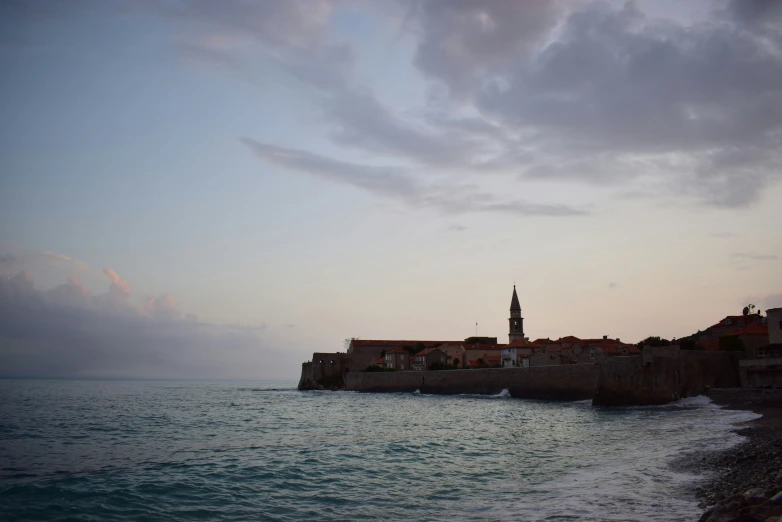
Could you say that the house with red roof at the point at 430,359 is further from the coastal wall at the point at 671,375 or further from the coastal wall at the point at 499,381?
the coastal wall at the point at 671,375

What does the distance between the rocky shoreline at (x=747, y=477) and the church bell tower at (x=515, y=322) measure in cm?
6296

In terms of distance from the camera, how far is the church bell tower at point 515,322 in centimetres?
8769

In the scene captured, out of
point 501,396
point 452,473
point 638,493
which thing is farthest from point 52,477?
point 501,396

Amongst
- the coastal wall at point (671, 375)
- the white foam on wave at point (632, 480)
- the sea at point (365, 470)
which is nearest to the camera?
the white foam on wave at point (632, 480)

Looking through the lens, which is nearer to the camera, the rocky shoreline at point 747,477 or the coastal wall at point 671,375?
the rocky shoreline at point 747,477

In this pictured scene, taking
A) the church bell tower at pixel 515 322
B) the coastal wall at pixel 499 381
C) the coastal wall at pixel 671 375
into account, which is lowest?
the coastal wall at pixel 499 381

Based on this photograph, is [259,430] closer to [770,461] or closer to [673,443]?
[673,443]

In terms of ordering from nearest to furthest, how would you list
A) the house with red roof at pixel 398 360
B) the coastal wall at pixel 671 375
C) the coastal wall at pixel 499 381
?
the coastal wall at pixel 671 375
the coastal wall at pixel 499 381
the house with red roof at pixel 398 360

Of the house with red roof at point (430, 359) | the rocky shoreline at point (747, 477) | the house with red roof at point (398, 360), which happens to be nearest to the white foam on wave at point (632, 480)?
the rocky shoreline at point (747, 477)

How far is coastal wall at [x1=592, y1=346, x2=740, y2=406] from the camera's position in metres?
36.2

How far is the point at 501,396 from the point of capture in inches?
2108

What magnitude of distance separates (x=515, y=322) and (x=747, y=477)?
7663cm

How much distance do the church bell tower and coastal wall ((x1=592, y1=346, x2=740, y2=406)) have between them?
49.8m

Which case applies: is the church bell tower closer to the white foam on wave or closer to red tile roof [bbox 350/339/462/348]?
red tile roof [bbox 350/339/462/348]
